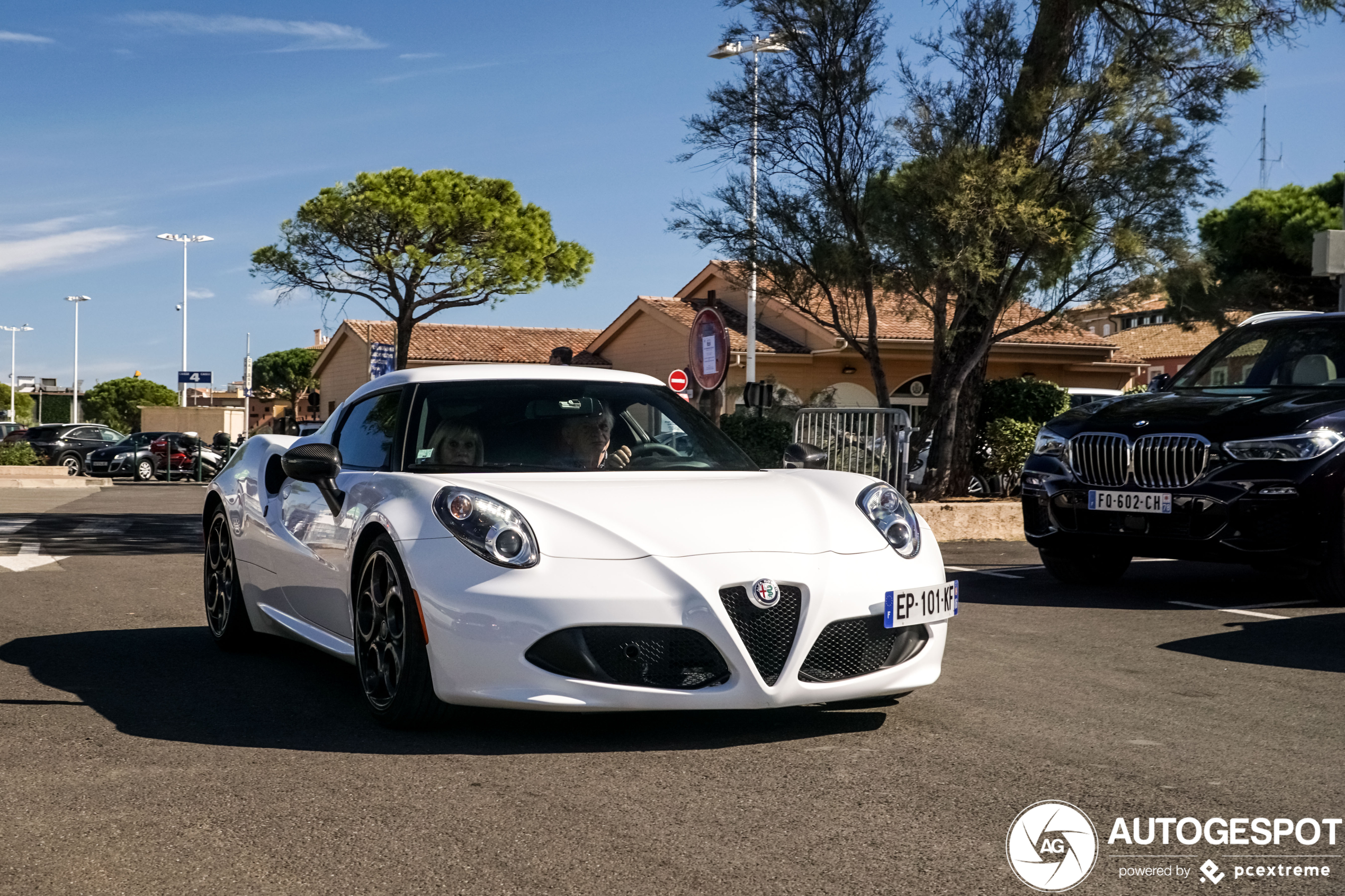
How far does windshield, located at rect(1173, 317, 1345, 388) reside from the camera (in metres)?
9.16

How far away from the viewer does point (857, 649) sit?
4742mm

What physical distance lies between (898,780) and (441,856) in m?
1.43

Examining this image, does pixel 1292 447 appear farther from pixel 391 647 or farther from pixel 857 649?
pixel 391 647

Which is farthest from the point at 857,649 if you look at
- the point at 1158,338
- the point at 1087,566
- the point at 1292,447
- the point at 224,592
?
the point at 1158,338

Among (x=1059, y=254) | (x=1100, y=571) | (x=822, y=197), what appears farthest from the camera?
(x=822, y=197)

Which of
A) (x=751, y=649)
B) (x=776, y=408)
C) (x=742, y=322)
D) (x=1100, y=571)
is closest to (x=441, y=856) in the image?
(x=751, y=649)

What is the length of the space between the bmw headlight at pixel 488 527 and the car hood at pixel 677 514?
1.4 inches

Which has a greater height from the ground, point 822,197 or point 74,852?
point 822,197

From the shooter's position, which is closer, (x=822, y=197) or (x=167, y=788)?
(x=167, y=788)

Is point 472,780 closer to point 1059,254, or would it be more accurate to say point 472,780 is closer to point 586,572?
point 586,572

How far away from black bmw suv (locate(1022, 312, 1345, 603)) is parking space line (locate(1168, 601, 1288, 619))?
0.94 feet

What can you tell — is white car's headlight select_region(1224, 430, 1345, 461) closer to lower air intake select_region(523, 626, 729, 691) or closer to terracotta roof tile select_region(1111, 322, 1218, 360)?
lower air intake select_region(523, 626, 729, 691)

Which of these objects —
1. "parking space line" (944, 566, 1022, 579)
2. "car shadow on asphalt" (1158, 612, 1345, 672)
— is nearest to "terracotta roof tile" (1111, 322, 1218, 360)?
"parking space line" (944, 566, 1022, 579)

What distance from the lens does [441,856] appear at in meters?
3.46
